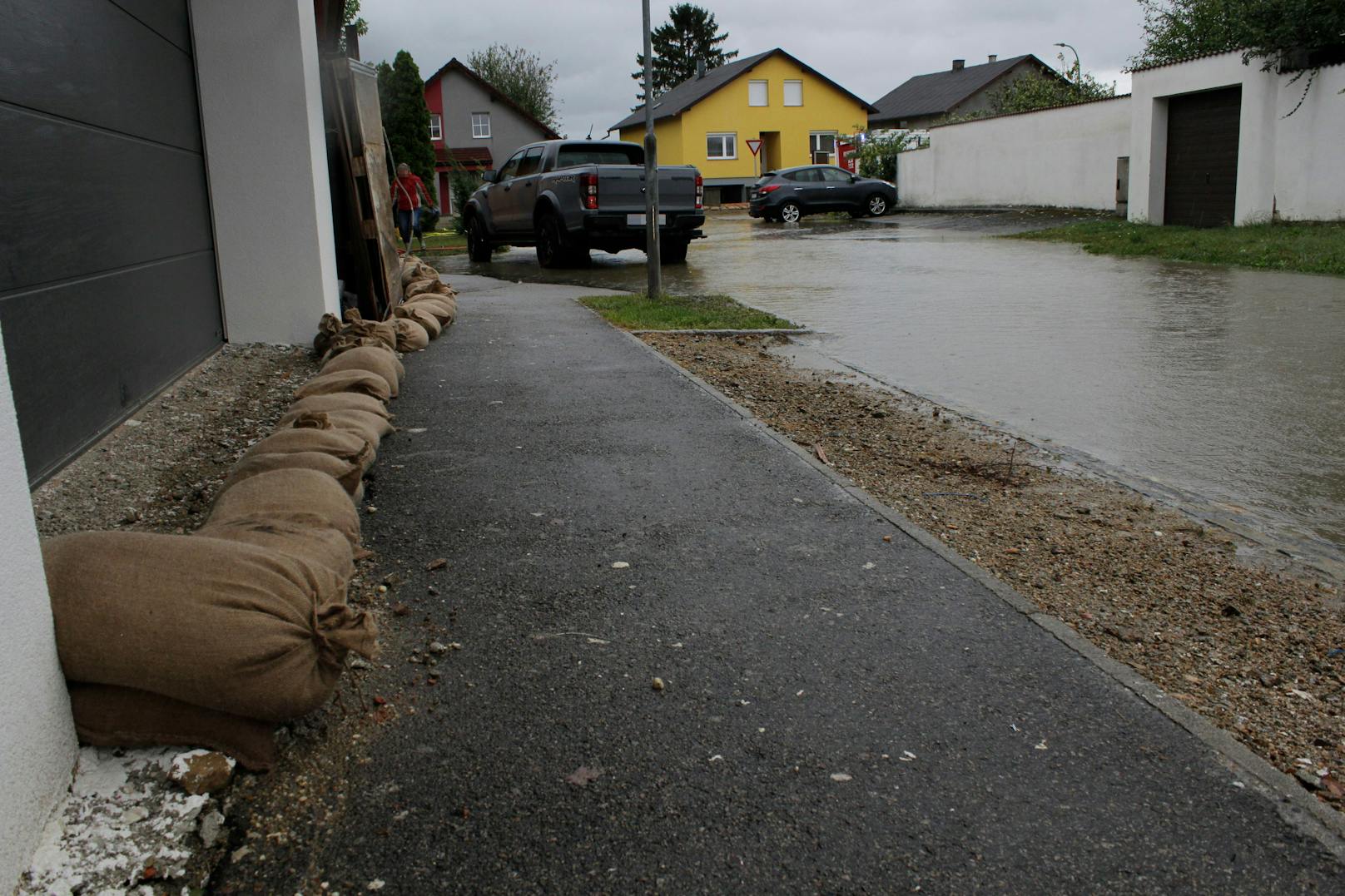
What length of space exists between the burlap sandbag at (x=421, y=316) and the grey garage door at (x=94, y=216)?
202 cm

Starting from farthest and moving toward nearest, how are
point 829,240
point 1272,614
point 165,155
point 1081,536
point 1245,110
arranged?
point 829,240 < point 1245,110 < point 165,155 < point 1081,536 < point 1272,614

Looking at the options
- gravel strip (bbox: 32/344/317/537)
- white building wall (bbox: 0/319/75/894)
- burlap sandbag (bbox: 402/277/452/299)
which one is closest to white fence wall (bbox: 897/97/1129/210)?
burlap sandbag (bbox: 402/277/452/299)

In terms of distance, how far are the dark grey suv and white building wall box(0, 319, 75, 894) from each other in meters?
33.9

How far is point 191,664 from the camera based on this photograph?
8.74 ft

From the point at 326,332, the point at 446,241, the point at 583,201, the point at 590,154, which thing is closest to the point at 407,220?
the point at 590,154

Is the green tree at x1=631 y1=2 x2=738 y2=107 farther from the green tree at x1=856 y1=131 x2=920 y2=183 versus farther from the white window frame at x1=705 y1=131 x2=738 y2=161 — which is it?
the green tree at x1=856 y1=131 x2=920 y2=183

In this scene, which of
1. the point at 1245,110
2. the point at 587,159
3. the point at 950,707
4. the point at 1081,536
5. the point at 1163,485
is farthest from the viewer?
the point at 1245,110

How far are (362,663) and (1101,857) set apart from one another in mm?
2081

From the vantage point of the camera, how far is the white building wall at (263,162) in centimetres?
840

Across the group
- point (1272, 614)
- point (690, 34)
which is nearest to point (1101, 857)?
point (1272, 614)

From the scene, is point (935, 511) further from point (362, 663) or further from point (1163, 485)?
point (362, 663)

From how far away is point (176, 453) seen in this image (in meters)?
5.73

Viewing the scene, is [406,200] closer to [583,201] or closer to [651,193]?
[583,201]

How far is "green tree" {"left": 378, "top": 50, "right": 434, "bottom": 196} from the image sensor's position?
43531 millimetres
